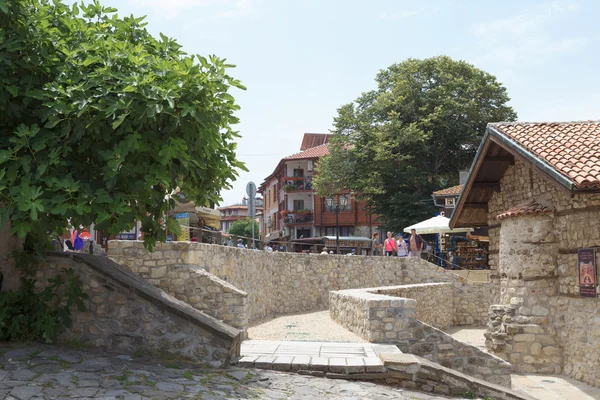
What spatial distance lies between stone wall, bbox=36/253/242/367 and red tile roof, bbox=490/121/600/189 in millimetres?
6872

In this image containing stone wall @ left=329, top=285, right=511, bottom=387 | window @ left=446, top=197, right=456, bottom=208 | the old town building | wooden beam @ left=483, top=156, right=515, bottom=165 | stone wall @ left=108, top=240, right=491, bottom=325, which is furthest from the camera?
window @ left=446, top=197, right=456, bottom=208

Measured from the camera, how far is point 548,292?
13539mm

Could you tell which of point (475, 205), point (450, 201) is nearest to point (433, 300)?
point (475, 205)

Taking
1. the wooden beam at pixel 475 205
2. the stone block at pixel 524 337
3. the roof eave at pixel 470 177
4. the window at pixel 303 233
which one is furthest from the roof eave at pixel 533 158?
the window at pixel 303 233

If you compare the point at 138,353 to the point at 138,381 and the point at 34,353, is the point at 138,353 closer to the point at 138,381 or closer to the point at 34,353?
the point at 34,353

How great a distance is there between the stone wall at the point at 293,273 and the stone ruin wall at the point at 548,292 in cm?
610

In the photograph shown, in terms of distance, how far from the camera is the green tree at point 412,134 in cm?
3481

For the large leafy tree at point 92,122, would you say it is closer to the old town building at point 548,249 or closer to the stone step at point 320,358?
the stone step at point 320,358

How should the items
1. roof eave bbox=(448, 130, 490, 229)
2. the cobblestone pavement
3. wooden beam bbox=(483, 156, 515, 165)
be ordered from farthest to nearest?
wooden beam bbox=(483, 156, 515, 165), roof eave bbox=(448, 130, 490, 229), the cobblestone pavement

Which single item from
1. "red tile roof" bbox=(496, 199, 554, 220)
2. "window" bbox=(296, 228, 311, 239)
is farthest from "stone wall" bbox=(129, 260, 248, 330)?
"window" bbox=(296, 228, 311, 239)

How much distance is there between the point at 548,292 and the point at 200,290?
7441 mm

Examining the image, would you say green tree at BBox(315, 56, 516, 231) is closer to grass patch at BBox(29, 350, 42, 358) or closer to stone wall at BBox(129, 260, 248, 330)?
stone wall at BBox(129, 260, 248, 330)

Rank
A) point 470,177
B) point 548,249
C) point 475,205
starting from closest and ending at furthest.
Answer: point 548,249, point 470,177, point 475,205

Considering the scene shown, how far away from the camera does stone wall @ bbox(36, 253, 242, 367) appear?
9.34 m
